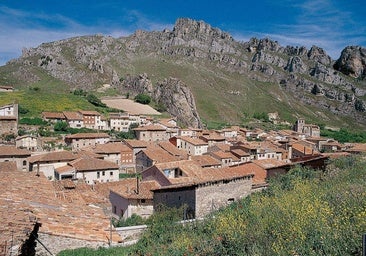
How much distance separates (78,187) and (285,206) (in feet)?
77.7

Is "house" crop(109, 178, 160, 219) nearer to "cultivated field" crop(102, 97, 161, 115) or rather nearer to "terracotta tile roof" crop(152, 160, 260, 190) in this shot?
"terracotta tile roof" crop(152, 160, 260, 190)

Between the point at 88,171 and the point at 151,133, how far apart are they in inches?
1258

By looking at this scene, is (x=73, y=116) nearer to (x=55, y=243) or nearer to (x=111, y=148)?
(x=111, y=148)

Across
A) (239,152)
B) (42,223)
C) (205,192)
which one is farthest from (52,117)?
(42,223)

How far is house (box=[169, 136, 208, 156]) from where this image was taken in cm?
6362

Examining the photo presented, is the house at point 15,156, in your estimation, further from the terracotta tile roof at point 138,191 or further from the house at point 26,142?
the terracotta tile roof at point 138,191

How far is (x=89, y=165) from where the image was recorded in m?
40.4

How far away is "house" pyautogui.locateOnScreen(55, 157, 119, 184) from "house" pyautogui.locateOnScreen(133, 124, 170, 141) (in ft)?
94.2

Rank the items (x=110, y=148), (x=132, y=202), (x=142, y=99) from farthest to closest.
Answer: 1. (x=142, y=99)
2. (x=110, y=148)
3. (x=132, y=202)

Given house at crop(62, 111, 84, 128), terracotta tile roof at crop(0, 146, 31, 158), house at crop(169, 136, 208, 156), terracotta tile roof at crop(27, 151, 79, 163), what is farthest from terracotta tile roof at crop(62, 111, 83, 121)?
terracotta tile roof at crop(27, 151, 79, 163)

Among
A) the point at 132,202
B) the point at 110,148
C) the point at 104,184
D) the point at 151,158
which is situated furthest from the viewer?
the point at 110,148

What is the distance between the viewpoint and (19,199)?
11.9 meters

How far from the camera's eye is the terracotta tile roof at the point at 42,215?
8.76 m

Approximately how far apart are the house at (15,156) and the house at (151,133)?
96.8 ft
